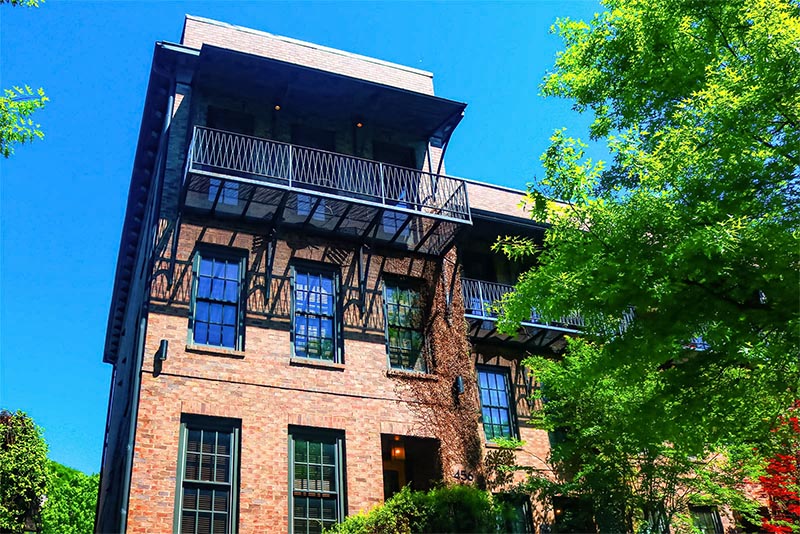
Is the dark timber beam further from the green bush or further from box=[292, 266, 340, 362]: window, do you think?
→ the green bush

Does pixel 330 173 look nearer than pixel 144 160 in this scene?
Yes

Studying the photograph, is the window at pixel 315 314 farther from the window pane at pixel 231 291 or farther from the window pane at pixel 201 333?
the window pane at pixel 201 333

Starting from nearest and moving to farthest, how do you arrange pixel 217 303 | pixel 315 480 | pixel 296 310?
pixel 315 480, pixel 217 303, pixel 296 310

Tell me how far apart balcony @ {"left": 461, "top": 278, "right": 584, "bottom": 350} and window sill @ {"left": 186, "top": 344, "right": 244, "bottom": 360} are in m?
6.03

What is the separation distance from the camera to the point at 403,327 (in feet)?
52.6

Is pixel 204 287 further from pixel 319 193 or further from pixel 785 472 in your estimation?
pixel 785 472

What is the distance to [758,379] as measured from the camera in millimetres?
9914

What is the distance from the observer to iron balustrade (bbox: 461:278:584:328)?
18.1 meters

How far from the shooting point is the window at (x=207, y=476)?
12148mm

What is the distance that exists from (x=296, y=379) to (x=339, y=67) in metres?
9.17

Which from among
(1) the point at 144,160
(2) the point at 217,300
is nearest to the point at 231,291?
(2) the point at 217,300

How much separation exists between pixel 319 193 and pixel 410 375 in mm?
4452

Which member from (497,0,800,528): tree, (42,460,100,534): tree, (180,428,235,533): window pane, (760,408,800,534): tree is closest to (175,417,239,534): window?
(180,428,235,533): window pane

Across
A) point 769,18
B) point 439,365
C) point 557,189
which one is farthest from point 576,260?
point 439,365
